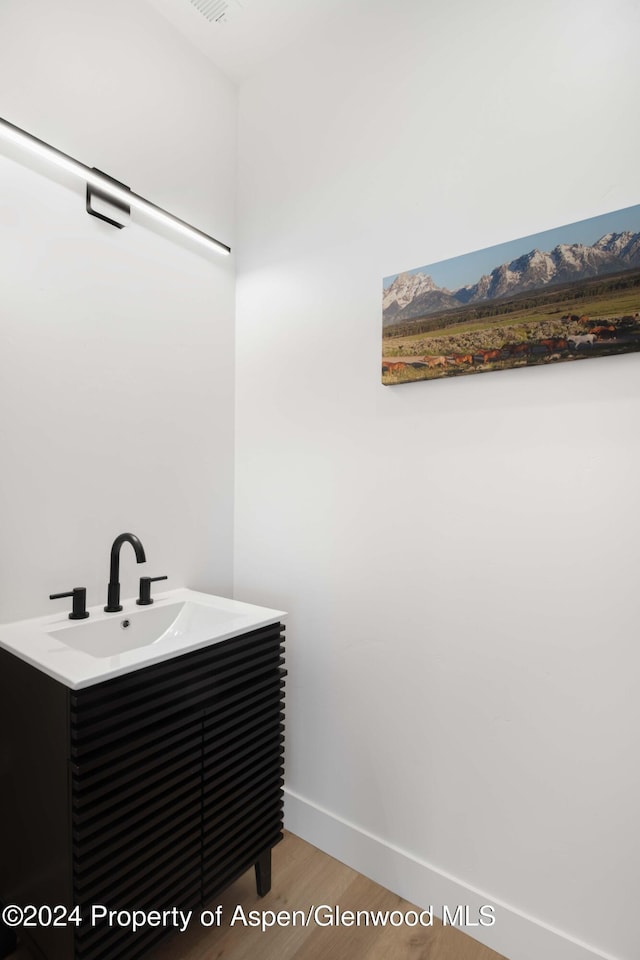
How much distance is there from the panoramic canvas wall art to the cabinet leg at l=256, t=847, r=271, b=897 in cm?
156

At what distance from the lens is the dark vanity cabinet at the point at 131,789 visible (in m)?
1.10

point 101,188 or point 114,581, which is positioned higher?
point 101,188

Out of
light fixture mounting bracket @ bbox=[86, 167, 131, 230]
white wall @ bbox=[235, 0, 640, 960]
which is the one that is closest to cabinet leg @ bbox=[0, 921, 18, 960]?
white wall @ bbox=[235, 0, 640, 960]

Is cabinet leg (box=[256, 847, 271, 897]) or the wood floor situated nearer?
the wood floor

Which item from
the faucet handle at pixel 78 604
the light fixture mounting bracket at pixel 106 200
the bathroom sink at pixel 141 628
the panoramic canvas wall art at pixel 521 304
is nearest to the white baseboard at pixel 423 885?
the bathroom sink at pixel 141 628

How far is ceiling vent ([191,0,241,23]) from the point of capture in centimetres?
177

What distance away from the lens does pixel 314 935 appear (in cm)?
147

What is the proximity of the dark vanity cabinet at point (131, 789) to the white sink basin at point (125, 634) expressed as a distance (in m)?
0.03

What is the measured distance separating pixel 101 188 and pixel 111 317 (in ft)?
1.30

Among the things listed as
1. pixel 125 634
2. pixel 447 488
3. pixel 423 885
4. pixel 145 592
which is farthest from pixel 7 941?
pixel 447 488

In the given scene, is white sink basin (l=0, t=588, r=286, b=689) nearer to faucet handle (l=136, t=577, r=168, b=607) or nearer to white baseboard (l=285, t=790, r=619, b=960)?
faucet handle (l=136, t=577, r=168, b=607)

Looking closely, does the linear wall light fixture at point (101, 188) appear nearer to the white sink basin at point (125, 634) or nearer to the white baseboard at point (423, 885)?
the white sink basin at point (125, 634)

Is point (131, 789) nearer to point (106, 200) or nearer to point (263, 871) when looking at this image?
point (263, 871)

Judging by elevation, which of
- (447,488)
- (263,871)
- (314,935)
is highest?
(447,488)
